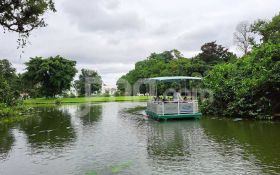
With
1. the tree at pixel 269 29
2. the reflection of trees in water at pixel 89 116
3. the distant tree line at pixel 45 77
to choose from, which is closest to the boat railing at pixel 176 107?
the reflection of trees in water at pixel 89 116

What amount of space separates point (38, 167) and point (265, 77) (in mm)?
17467

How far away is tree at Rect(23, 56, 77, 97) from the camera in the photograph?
7456 centimetres

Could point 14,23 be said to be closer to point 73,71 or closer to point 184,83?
point 184,83

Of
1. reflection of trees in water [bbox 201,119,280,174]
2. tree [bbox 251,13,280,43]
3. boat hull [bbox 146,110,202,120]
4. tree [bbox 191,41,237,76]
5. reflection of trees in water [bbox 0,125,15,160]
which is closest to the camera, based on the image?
reflection of trees in water [bbox 201,119,280,174]

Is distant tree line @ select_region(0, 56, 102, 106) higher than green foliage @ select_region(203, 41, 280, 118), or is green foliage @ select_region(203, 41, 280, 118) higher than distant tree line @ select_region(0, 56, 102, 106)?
distant tree line @ select_region(0, 56, 102, 106)

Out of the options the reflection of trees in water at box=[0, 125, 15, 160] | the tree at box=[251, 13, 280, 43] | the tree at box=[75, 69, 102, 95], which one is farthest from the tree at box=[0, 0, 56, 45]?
the tree at box=[75, 69, 102, 95]

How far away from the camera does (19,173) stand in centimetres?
1111

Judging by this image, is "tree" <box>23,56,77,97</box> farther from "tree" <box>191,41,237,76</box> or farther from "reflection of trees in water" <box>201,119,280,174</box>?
"reflection of trees in water" <box>201,119,280,174</box>

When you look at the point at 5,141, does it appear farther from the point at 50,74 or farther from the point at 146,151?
the point at 50,74

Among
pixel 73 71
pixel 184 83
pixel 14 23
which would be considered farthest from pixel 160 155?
pixel 73 71

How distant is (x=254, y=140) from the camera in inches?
608

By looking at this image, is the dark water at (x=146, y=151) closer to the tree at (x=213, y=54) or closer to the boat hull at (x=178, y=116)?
Answer: the boat hull at (x=178, y=116)

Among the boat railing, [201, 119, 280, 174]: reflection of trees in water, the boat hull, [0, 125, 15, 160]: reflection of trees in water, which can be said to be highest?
the boat railing

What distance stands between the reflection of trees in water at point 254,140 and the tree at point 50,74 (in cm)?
5830
